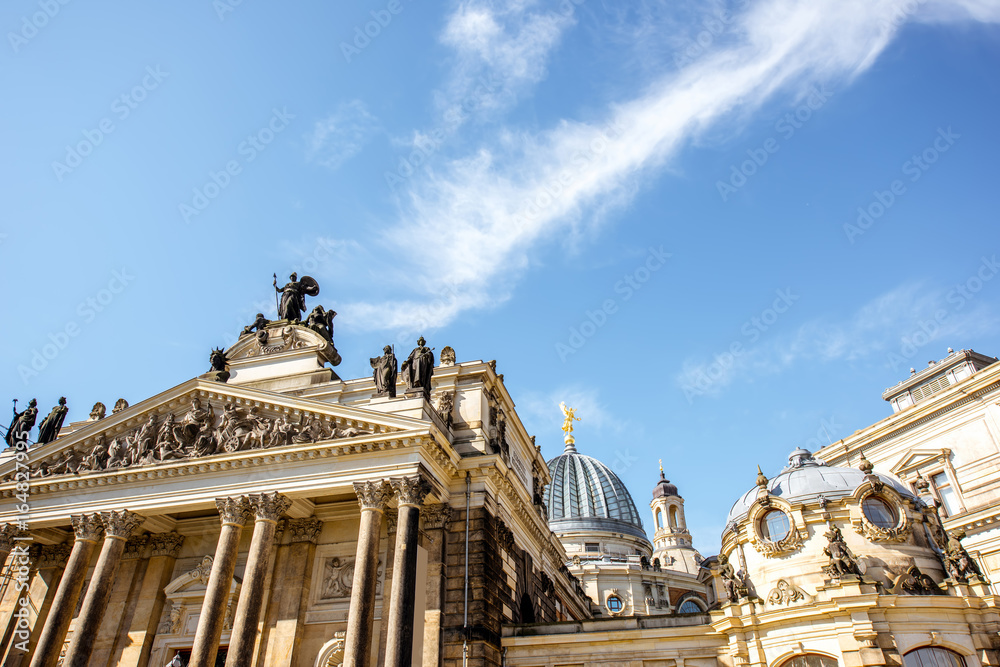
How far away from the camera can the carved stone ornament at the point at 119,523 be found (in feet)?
96.8

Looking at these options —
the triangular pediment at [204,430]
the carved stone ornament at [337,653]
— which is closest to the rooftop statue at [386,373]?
the triangular pediment at [204,430]

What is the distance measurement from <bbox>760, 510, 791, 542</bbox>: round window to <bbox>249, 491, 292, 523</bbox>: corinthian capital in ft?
63.5

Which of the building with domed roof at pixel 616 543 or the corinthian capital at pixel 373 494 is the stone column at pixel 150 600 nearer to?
the corinthian capital at pixel 373 494

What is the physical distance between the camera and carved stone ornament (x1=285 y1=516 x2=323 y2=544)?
1225 inches

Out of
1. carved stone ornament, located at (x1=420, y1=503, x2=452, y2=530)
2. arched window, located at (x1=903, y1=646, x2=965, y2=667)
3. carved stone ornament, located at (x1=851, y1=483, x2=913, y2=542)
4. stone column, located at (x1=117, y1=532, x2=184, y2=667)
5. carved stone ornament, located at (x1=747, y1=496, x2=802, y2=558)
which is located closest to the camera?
arched window, located at (x1=903, y1=646, x2=965, y2=667)

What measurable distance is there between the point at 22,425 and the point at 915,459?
51.8m

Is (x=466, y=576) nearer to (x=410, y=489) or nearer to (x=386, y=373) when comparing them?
(x=410, y=489)

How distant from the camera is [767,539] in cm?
2780

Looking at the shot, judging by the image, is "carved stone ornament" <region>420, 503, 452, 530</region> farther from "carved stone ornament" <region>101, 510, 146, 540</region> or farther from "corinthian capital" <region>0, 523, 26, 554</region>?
"corinthian capital" <region>0, 523, 26, 554</region>

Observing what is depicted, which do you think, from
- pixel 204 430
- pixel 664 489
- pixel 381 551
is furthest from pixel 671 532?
pixel 204 430

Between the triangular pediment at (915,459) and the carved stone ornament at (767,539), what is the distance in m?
22.0

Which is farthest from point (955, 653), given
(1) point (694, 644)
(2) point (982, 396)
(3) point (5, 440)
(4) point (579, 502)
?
(4) point (579, 502)

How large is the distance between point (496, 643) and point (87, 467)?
19724mm

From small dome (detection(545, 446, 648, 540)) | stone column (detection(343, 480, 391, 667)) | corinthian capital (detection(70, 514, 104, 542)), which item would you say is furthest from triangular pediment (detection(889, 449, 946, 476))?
corinthian capital (detection(70, 514, 104, 542))
